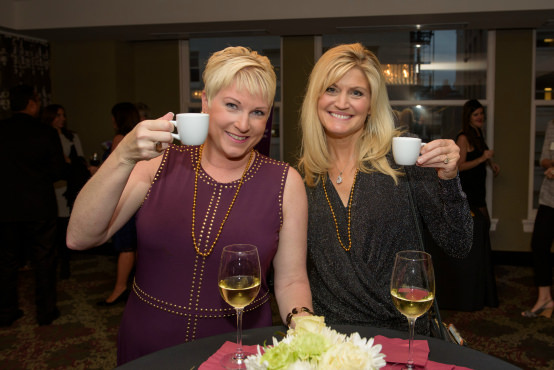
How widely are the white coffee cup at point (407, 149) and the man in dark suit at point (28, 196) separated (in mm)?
3182

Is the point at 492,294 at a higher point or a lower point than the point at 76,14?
lower

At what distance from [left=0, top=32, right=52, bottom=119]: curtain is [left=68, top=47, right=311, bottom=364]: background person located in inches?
188

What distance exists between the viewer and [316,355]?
2.82 feet

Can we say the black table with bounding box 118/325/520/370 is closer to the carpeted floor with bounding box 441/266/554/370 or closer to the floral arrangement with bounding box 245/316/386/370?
the floral arrangement with bounding box 245/316/386/370

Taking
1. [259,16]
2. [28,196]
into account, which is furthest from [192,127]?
[259,16]

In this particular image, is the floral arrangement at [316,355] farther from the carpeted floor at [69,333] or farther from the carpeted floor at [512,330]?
the carpeted floor at [512,330]

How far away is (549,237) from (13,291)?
4262mm

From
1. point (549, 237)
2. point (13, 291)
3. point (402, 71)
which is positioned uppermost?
point (402, 71)

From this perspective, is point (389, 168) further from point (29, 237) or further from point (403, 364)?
point (29, 237)

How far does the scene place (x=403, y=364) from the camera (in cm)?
119

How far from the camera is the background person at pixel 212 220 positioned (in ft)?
5.10

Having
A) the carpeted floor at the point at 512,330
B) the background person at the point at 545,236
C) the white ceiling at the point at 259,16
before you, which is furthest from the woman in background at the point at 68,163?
the background person at the point at 545,236

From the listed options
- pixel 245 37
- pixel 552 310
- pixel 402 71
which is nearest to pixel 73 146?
pixel 245 37

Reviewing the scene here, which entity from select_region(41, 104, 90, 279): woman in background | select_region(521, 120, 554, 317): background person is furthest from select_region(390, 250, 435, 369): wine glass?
select_region(41, 104, 90, 279): woman in background
